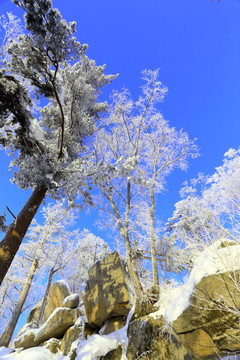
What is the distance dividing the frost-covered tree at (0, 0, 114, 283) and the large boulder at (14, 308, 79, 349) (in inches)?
237

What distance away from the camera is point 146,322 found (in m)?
5.39

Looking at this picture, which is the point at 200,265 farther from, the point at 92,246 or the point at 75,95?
the point at 92,246

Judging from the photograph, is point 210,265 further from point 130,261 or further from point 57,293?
point 57,293

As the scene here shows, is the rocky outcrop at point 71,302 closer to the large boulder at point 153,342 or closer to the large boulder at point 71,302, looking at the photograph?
the large boulder at point 71,302

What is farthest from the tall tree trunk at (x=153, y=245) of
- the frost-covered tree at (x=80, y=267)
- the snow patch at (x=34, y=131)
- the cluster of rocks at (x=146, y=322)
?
the frost-covered tree at (x=80, y=267)

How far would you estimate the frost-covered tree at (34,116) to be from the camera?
5.33 meters

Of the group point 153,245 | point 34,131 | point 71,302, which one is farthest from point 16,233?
point 71,302

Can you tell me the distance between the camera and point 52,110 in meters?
8.72

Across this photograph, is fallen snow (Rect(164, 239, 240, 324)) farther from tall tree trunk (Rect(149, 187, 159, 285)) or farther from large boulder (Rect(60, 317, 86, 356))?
large boulder (Rect(60, 317, 86, 356))

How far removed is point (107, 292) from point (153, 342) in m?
3.07

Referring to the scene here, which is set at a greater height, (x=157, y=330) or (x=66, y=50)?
(x=66, y=50)

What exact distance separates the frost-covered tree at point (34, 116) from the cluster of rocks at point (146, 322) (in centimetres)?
413

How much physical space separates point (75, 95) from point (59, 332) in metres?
11.1

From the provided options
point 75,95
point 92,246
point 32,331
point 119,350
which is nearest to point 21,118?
point 75,95
